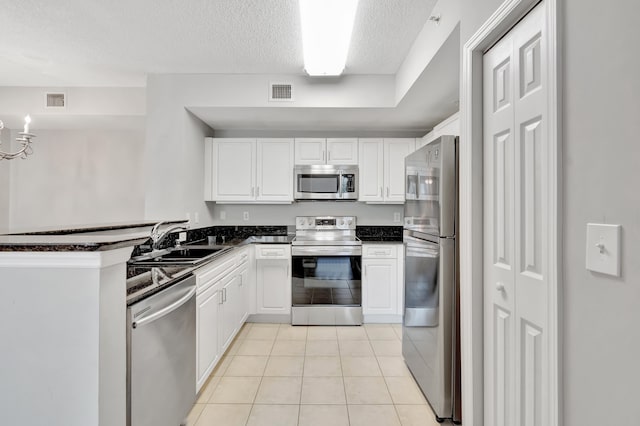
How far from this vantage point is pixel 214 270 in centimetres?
247

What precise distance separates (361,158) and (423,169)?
5.80 feet

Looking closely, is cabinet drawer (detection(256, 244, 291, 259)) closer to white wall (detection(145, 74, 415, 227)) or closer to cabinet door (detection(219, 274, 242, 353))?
cabinet door (detection(219, 274, 242, 353))

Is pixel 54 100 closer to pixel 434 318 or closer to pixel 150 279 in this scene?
pixel 150 279

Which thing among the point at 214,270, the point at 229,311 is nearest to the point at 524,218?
the point at 214,270

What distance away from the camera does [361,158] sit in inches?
155

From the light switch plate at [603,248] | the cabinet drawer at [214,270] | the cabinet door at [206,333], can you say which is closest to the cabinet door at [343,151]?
the cabinet drawer at [214,270]

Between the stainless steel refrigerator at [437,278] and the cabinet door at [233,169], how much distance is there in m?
2.21

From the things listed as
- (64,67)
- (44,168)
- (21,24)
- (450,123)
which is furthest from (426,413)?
(44,168)

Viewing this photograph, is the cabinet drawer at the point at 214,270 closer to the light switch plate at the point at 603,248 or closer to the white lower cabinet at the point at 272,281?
the white lower cabinet at the point at 272,281

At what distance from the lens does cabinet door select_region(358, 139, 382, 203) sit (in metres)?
3.94

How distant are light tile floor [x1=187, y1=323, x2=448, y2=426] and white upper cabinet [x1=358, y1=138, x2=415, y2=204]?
1612mm

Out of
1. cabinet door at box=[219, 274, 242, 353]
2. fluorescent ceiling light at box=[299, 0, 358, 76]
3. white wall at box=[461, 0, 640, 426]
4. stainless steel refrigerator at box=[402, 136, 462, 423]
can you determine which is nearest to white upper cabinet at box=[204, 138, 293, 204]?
cabinet door at box=[219, 274, 242, 353]

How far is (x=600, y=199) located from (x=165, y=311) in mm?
1719

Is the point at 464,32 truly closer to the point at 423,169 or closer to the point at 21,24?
the point at 423,169
